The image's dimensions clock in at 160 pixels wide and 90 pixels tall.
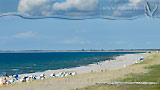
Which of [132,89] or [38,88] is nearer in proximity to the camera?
[132,89]

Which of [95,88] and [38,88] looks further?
[38,88]

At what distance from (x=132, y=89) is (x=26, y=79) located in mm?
14220

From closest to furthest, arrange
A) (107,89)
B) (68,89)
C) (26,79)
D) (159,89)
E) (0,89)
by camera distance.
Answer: (159,89), (107,89), (68,89), (0,89), (26,79)

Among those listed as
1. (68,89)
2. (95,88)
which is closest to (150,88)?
(95,88)

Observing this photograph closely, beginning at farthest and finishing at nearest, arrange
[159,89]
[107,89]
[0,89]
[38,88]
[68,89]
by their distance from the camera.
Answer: [0,89] → [38,88] → [68,89] → [107,89] → [159,89]

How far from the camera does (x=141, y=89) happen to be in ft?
56.1

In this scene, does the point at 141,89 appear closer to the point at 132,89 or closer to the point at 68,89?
the point at 132,89

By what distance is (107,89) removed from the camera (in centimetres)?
1745

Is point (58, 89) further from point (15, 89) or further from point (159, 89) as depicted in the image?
point (159, 89)

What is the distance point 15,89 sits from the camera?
68.8ft

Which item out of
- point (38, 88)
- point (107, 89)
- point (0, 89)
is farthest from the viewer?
point (0, 89)

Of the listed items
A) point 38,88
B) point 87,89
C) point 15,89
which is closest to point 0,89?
point 15,89

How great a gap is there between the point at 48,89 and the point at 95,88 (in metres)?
3.62

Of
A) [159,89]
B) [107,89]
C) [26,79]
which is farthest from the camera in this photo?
[26,79]
